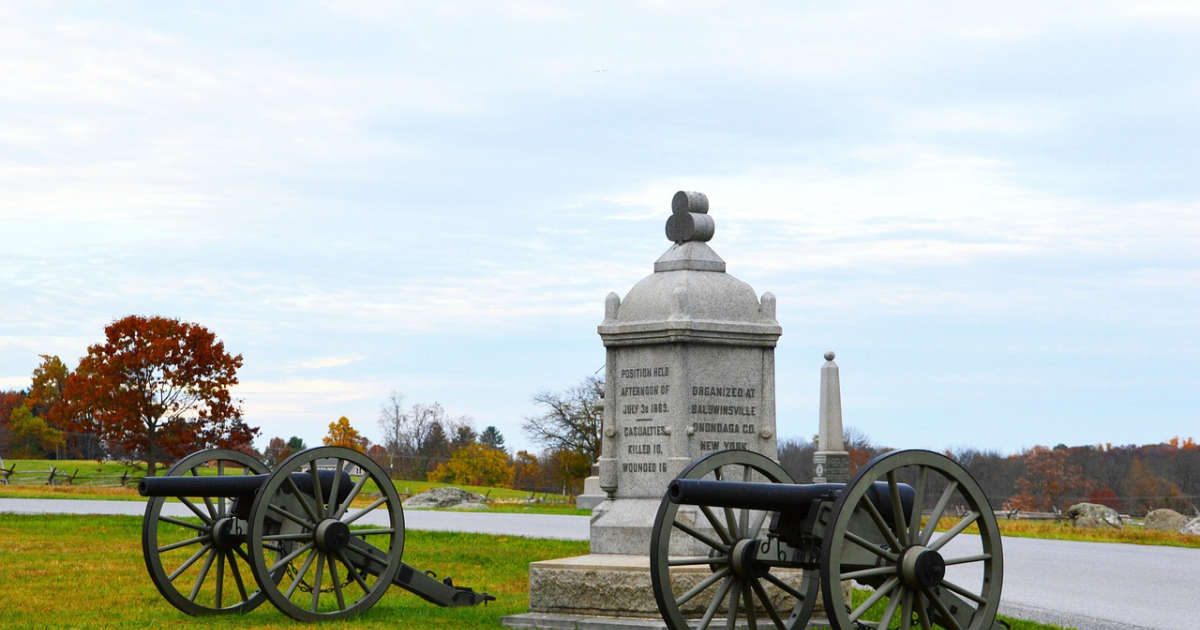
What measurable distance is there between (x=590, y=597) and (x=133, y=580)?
6.11 metres

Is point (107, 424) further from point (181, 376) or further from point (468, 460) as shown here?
point (468, 460)

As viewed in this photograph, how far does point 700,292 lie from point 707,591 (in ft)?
8.45

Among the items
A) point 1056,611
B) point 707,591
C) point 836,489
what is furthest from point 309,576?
point 836,489

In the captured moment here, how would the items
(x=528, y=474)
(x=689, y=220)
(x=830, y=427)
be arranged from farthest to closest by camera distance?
(x=528, y=474)
(x=830, y=427)
(x=689, y=220)

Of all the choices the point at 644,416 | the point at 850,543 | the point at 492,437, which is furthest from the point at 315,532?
the point at 492,437

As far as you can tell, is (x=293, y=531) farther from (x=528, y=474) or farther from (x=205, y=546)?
(x=528, y=474)

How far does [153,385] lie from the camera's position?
47969 mm

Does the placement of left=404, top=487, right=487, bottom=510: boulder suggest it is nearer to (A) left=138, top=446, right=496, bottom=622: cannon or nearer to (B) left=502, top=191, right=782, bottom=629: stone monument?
(B) left=502, top=191, right=782, bottom=629: stone monument

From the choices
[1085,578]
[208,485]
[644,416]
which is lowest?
[1085,578]

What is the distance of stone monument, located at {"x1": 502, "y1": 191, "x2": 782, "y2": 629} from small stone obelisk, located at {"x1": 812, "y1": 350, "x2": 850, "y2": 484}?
11.9m

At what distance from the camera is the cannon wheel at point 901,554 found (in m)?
6.79

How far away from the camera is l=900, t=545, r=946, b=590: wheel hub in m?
7.27

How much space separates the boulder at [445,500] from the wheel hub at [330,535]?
26.5 m

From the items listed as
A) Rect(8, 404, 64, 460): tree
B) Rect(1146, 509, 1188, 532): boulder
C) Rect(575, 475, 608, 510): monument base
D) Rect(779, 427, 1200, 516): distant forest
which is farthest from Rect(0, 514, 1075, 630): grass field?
Rect(8, 404, 64, 460): tree
